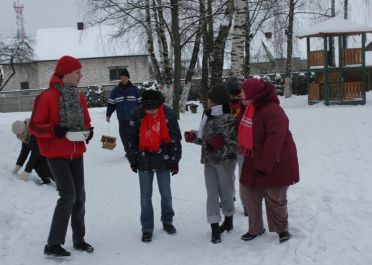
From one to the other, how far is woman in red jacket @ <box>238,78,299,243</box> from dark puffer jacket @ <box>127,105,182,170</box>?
803mm

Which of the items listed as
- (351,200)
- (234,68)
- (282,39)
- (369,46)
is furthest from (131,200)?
(369,46)

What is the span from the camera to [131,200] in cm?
744

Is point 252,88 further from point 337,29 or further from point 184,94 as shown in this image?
point 337,29

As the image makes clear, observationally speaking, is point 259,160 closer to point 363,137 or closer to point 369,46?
point 363,137

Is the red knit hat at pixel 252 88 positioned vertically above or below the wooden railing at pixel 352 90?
above

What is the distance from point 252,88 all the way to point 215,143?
740 millimetres

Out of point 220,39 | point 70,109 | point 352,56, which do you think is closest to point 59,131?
point 70,109

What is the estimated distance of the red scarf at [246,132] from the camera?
4.95 m

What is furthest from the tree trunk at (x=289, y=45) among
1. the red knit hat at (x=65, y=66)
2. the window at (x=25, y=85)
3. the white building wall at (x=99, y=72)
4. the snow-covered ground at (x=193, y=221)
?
the red knit hat at (x=65, y=66)

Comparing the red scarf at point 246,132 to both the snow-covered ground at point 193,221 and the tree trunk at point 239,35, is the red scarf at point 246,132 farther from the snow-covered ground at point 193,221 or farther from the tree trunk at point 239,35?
the tree trunk at point 239,35

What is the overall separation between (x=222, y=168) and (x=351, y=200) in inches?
75.5

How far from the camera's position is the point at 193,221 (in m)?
6.27

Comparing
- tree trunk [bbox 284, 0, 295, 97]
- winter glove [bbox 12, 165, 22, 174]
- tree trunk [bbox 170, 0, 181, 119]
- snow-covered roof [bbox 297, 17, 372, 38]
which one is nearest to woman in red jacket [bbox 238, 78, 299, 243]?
winter glove [bbox 12, 165, 22, 174]

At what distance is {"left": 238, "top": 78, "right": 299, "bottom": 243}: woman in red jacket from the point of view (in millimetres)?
4770
